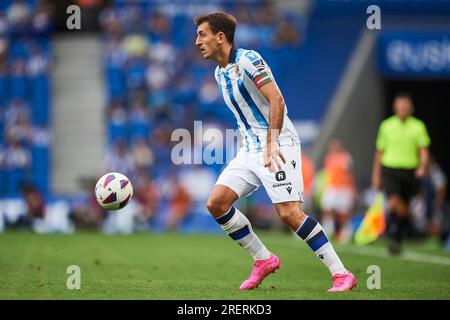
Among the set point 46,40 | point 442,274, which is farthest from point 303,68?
point 442,274

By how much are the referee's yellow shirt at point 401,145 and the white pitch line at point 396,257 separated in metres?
1.36

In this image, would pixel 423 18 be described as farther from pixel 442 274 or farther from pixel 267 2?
pixel 442 274

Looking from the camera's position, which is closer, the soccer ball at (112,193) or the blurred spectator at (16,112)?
the soccer ball at (112,193)

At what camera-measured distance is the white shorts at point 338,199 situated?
1919cm

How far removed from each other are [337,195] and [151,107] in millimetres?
6995

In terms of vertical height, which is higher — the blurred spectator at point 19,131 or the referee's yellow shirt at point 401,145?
the blurred spectator at point 19,131

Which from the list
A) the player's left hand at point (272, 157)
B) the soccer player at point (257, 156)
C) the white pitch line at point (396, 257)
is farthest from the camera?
the white pitch line at point (396, 257)

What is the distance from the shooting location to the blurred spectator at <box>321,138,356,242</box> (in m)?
19.0

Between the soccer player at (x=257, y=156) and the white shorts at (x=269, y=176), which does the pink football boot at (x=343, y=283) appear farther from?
the white shorts at (x=269, y=176)

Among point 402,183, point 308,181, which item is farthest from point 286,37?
point 402,183

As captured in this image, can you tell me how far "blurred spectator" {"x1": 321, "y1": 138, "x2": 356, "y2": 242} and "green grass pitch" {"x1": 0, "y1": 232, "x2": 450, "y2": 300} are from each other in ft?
9.55
